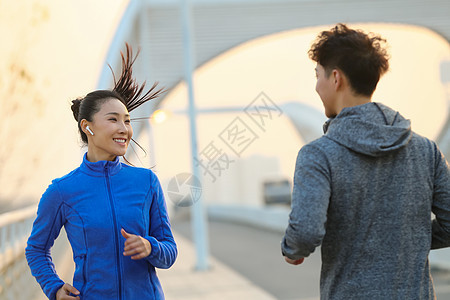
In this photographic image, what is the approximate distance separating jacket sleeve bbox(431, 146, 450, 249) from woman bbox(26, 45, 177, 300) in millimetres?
846

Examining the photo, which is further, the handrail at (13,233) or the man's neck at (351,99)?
the handrail at (13,233)

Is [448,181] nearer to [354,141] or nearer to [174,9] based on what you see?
[354,141]

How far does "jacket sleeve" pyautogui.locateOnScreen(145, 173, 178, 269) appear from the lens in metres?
2.16

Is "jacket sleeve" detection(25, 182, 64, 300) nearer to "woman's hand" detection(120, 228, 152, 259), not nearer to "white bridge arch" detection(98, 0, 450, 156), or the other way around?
"woman's hand" detection(120, 228, 152, 259)

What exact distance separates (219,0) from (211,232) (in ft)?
20.1

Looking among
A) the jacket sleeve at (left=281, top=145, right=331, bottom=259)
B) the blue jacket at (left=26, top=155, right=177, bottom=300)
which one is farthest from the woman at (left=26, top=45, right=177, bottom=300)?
the jacket sleeve at (left=281, top=145, right=331, bottom=259)

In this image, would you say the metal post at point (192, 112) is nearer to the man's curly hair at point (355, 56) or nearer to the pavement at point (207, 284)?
the pavement at point (207, 284)

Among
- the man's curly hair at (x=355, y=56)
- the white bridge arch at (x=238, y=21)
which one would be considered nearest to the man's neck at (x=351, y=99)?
the man's curly hair at (x=355, y=56)

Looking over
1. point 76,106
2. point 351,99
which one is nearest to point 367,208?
point 351,99

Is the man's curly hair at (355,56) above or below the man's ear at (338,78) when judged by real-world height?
above

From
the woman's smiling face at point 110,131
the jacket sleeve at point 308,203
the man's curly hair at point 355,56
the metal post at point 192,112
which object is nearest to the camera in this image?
the jacket sleeve at point 308,203

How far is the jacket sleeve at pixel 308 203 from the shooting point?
182 cm

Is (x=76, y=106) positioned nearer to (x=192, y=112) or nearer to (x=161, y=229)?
(x=161, y=229)

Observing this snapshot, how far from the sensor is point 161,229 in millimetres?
2248
